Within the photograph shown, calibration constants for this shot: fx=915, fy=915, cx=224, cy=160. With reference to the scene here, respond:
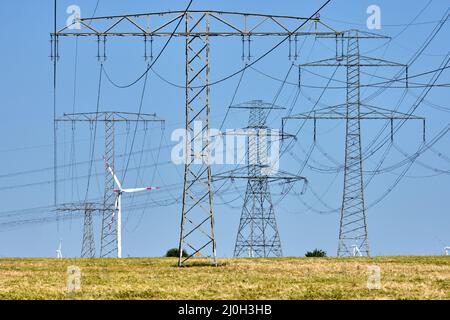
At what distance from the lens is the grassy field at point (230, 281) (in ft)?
99.6

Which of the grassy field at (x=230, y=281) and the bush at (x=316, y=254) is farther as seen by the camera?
the bush at (x=316, y=254)

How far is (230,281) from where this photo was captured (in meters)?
37.0

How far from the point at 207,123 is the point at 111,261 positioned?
13.6 m

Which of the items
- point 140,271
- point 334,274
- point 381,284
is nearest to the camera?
point 381,284

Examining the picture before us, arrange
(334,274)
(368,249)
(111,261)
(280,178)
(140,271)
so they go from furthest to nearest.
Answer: (280,178)
(368,249)
(111,261)
(140,271)
(334,274)

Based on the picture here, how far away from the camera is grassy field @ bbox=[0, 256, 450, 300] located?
99.6ft

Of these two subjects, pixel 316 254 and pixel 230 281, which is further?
pixel 316 254

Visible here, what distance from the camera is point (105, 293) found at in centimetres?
3127

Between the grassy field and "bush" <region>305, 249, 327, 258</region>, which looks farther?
"bush" <region>305, 249, 327, 258</region>
